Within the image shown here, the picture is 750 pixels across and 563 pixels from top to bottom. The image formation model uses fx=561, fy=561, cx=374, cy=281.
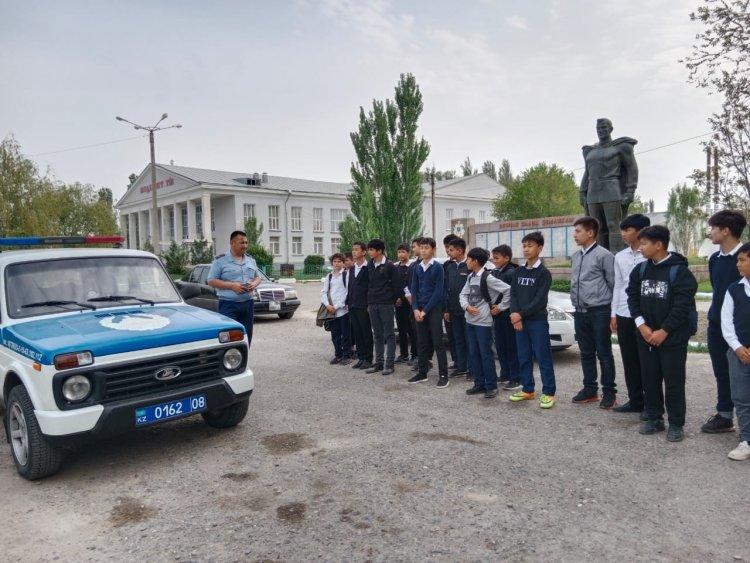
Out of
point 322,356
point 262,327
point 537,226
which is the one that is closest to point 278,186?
point 537,226

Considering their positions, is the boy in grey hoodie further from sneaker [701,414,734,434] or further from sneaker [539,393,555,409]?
sneaker [701,414,734,434]

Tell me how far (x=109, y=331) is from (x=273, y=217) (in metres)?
50.1

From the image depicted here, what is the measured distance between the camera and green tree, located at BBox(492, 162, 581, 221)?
53.7 metres

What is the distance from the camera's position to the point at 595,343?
6.09 meters

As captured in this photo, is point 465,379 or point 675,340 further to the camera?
point 465,379

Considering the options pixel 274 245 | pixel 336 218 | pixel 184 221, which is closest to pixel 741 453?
pixel 274 245

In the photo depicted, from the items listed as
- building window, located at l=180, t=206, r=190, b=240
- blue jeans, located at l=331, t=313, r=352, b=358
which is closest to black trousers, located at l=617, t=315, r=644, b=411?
blue jeans, located at l=331, t=313, r=352, b=358

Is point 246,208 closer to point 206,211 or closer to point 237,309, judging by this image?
point 206,211

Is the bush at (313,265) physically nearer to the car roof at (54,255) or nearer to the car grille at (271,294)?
the car grille at (271,294)

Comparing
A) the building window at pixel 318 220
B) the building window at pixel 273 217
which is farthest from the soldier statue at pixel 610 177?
the building window at pixel 318 220

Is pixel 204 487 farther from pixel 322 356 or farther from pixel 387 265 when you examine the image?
pixel 322 356

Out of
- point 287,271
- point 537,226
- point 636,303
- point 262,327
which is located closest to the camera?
point 636,303

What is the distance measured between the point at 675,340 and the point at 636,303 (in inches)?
18.7

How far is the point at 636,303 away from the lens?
510cm
